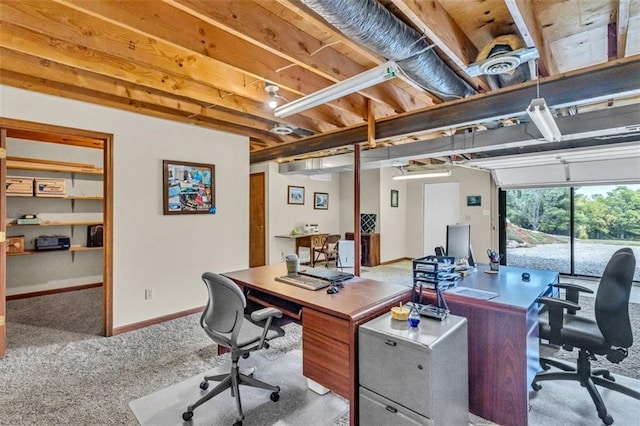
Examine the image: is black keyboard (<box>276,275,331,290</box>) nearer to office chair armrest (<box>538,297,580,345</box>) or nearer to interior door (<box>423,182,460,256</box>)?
office chair armrest (<box>538,297,580,345</box>)

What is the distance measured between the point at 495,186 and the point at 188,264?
623cm

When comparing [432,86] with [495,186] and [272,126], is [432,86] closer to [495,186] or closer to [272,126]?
[272,126]

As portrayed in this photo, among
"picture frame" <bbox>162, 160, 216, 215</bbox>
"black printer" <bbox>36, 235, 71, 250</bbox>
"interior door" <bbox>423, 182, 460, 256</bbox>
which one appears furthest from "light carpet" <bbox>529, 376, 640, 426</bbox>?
"black printer" <bbox>36, 235, 71, 250</bbox>

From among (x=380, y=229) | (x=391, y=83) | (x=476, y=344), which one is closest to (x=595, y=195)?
(x=380, y=229)

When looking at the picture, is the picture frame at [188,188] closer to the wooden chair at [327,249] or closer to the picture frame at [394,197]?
the wooden chair at [327,249]

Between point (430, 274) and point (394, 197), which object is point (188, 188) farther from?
point (394, 197)

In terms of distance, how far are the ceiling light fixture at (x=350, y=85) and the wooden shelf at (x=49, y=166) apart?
408 centimetres

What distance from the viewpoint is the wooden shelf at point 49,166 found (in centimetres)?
449

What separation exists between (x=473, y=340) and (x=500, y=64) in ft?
5.90

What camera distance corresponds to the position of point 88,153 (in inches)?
211

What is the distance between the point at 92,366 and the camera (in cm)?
275

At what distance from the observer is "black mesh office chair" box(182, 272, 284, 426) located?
6.69 ft

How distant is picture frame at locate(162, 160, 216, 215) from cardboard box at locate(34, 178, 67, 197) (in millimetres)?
2366

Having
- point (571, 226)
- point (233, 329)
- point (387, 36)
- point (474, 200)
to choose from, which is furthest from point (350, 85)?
point (571, 226)
